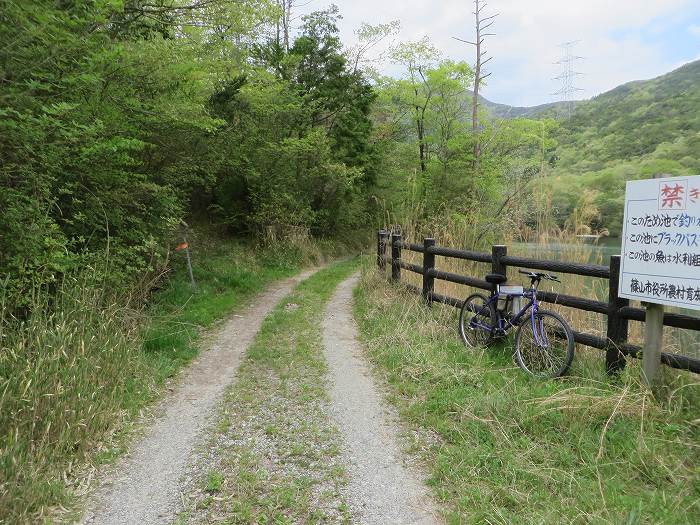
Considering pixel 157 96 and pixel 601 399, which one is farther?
pixel 157 96

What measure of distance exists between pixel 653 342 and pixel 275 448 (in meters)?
3.12

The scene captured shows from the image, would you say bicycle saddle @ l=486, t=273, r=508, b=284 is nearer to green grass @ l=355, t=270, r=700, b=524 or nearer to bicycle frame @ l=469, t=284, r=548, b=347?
bicycle frame @ l=469, t=284, r=548, b=347

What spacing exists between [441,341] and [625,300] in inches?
89.9

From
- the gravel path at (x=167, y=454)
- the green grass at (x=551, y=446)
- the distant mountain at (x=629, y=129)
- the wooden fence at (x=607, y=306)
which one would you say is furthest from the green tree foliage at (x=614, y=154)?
the gravel path at (x=167, y=454)

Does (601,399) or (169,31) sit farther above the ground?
(169,31)

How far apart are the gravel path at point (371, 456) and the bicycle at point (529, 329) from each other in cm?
158

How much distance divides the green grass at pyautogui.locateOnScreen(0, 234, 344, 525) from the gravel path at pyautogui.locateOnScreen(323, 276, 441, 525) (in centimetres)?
187

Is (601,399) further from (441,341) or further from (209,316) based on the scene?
(209,316)

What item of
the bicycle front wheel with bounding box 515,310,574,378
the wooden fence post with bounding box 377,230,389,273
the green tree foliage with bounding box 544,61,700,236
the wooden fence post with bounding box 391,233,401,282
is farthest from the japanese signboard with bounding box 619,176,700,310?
the wooden fence post with bounding box 377,230,389,273

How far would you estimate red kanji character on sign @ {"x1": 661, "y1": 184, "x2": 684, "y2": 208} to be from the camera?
322 cm

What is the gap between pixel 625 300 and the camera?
400 centimetres

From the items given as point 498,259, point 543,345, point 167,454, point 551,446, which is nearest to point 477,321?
point 498,259

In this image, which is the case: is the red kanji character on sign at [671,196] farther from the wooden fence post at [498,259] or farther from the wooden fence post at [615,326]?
the wooden fence post at [498,259]

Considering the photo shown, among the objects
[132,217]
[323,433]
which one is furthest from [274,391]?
[132,217]
